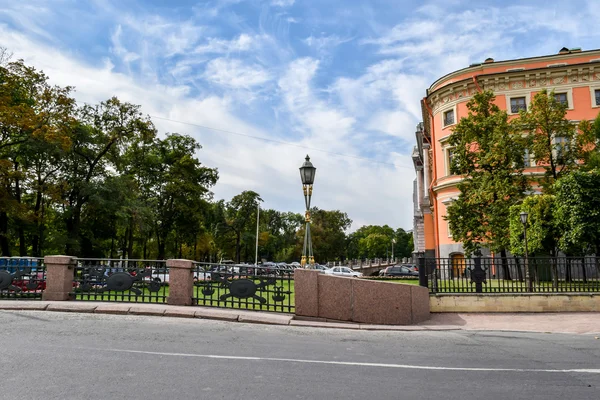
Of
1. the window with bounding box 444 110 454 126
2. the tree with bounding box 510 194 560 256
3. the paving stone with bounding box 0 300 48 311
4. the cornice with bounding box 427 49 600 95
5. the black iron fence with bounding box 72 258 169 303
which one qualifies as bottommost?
the paving stone with bounding box 0 300 48 311

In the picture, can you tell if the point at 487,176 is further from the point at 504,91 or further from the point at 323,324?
the point at 323,324

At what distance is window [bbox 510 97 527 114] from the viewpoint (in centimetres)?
3394

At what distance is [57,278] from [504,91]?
32.6 m

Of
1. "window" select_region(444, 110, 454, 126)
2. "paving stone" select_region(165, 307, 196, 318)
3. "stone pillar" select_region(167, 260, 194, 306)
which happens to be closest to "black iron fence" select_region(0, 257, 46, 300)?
"stone pillar" select_region(167, 260, 194, 306)

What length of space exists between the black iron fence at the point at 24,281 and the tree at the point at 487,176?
811 inches

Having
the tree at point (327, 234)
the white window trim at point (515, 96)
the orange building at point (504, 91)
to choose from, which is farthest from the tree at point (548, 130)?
the tree at point (327, 234)

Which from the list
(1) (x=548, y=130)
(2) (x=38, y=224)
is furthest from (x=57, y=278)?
(2) (x=38, y=224)

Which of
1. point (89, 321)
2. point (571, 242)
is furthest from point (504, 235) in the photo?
point (89, 321)

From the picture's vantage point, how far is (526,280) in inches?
587

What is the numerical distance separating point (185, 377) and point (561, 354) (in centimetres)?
649

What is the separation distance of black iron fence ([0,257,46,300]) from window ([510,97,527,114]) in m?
32.6

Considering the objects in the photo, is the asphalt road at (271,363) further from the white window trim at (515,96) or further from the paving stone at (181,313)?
the white window trim at (515,96)

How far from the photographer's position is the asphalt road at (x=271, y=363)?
17.3 feet

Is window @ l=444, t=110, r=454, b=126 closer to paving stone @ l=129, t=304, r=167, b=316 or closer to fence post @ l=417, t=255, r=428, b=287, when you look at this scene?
fence post @ l=417, t=255, r=428, b=287
